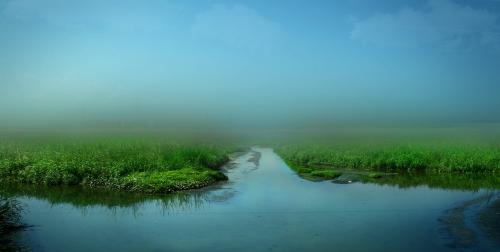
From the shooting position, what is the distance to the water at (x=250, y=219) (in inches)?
486

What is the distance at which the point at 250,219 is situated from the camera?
1539 centimetres

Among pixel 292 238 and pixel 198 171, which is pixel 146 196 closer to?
pixel 198 171

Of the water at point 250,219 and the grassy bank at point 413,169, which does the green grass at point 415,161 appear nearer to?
the grassy bank at point 413,169

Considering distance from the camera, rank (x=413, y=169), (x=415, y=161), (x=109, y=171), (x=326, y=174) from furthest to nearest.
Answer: (x=415, y=161) → (x=413, y=169) → (x=326, y=174) → (x=109, y=171)

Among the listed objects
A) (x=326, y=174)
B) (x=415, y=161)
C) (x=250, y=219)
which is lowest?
(x=250, y=219)

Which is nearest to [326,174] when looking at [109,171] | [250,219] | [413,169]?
[413,169]

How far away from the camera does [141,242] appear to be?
12.6 meters

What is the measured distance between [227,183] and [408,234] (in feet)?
40.7

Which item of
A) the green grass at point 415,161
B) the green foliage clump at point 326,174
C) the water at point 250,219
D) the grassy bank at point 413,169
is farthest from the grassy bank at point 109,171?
the green grass at point 415,161

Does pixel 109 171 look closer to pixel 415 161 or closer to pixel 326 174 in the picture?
pixel 326 174

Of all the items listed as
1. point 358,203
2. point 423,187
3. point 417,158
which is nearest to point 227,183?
point 358,203

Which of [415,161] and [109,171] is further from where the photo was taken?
[415,161]

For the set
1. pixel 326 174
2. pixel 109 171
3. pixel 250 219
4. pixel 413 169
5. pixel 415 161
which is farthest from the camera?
pixel 415 161

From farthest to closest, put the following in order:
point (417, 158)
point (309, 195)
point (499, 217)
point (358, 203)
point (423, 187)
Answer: point (417, 158), point (423, 187), point (309, 195), point (358, 203), point (499, 217)
